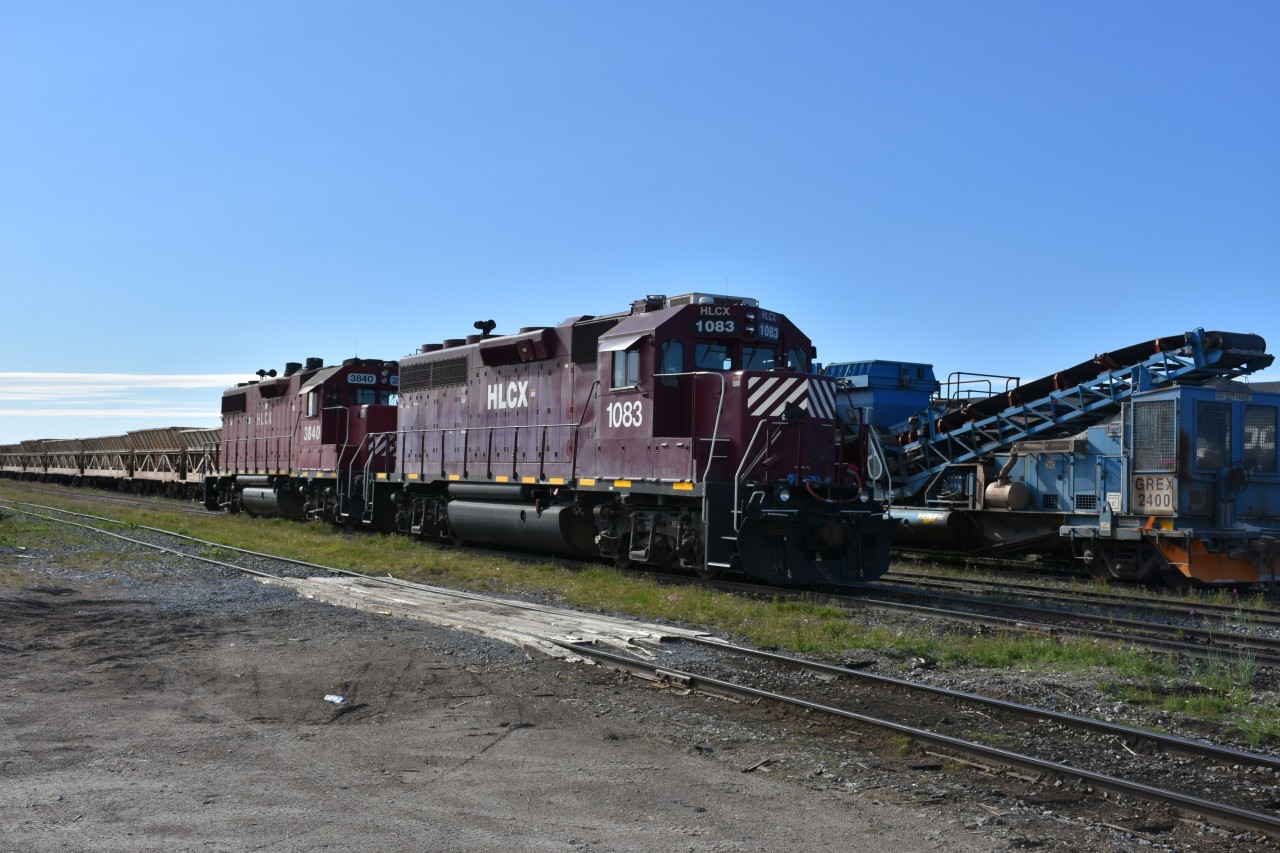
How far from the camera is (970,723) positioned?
728 cm

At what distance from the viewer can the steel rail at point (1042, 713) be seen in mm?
6242

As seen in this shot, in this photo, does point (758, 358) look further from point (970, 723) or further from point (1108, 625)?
point (970, 723)

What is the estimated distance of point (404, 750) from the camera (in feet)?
21.4

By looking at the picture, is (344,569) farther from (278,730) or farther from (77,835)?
(77,835)

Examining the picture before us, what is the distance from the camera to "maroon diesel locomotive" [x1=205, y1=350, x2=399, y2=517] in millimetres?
24672

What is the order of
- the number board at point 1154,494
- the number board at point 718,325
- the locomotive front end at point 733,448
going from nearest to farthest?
1. the locomotive front end at point 733,448
2. the number board at point 718,325
3. the number board at point 1154,494

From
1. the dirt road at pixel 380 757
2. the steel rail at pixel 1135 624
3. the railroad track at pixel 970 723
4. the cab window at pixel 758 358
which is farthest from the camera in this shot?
the cab window at pixel 758 358

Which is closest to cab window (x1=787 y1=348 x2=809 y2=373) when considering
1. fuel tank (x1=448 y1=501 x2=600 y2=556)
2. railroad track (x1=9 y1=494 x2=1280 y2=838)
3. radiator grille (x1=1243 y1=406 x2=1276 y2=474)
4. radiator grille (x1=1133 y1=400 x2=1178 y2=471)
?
fuel tank (x1=448 y1=501 x2=600 y2=556)

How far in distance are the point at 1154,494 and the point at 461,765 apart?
1281cm

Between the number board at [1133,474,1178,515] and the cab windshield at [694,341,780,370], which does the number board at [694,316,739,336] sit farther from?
the number board at [1133,474,1178,515]

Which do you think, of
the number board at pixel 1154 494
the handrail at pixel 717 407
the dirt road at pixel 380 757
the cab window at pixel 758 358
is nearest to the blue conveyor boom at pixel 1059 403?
the number board at pixel 1154 494

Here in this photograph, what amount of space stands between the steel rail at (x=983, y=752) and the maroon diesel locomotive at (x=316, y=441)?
1558cm

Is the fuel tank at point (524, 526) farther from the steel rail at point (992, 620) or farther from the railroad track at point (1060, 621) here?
the railroad track at point (1060, 621)

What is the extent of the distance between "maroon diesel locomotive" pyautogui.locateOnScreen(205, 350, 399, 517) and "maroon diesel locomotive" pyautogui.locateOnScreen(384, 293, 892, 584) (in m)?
6.39
